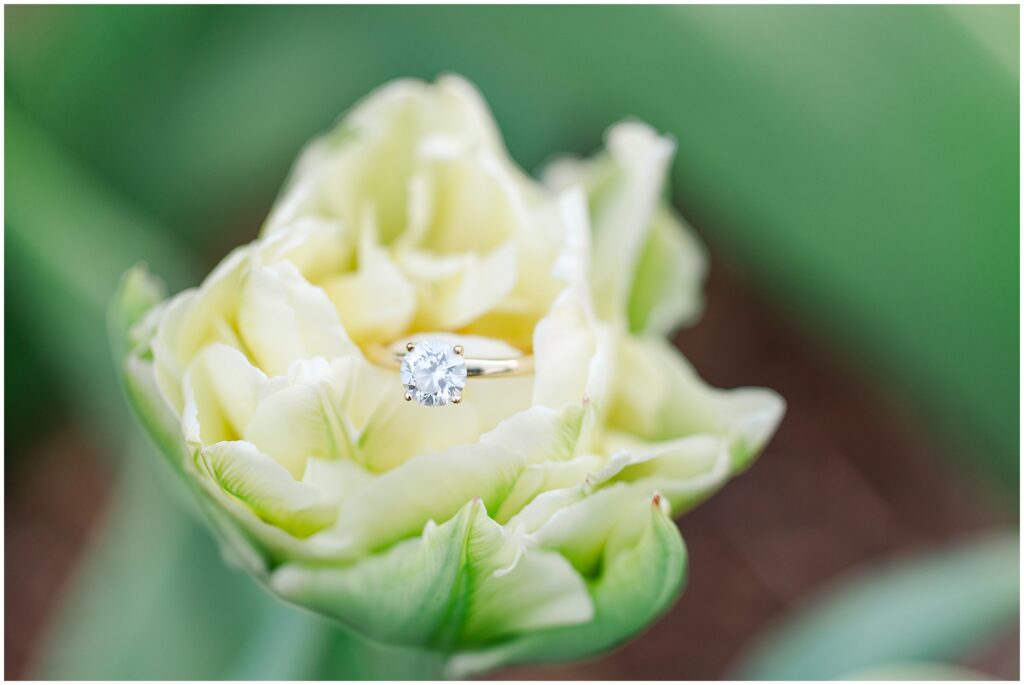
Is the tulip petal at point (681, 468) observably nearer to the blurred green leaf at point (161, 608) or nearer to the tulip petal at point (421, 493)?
the tulip petal at point (421, 493)

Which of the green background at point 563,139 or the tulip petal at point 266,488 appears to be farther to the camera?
the green background at point 563,139

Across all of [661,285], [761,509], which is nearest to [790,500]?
[761,509]

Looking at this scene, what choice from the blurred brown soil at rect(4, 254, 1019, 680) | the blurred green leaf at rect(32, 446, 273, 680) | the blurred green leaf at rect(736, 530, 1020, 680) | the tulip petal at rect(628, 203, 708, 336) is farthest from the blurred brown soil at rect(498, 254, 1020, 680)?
the tulip petal at rect(628, 203, 708, 336)

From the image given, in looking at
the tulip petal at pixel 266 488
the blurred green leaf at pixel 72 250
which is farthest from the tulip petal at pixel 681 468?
the blurred green leaf at pixel 72 250

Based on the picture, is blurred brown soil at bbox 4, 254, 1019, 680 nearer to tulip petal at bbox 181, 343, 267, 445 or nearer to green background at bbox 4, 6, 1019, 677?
green background at bbox 4, 6, 1019, 677

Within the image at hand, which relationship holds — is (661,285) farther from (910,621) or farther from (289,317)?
(910,621)

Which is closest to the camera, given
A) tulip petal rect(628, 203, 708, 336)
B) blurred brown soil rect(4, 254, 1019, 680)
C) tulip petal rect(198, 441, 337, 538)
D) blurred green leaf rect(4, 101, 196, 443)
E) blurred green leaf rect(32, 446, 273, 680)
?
tulip petal rect(198, 441, 337, 538)

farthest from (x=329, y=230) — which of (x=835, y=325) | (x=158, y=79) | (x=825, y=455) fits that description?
(x=825, y=455)
